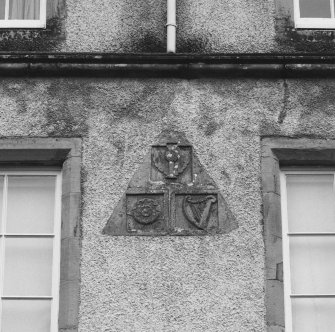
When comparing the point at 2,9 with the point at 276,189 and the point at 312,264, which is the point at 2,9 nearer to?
the point at 276,189

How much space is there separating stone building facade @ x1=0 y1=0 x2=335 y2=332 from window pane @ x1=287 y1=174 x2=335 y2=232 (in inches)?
8.1

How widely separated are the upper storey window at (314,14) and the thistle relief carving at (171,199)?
1742mm

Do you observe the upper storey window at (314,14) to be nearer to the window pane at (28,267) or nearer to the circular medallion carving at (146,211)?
the circular medallion carving at (146,211)

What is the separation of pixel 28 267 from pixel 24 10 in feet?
8.60

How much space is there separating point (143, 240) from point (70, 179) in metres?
0.86

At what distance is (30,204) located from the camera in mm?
9141

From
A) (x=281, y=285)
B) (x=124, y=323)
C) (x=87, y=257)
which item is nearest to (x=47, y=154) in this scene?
(x=87, y=257)

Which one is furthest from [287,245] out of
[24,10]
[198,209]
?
[24,10]

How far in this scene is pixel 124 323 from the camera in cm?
852

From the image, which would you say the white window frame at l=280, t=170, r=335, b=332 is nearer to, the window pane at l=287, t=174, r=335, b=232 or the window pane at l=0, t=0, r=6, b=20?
the window pane at l=287, t=174, r=335, b=232

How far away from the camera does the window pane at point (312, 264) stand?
8.88 m

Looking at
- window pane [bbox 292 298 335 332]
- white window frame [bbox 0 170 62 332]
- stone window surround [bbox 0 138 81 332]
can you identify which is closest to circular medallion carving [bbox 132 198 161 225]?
stone window surround [bbox 0 138 81 332]

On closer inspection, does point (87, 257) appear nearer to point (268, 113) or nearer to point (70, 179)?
point (70, 179)

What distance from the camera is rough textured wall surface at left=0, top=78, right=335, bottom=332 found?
28.1 feet
